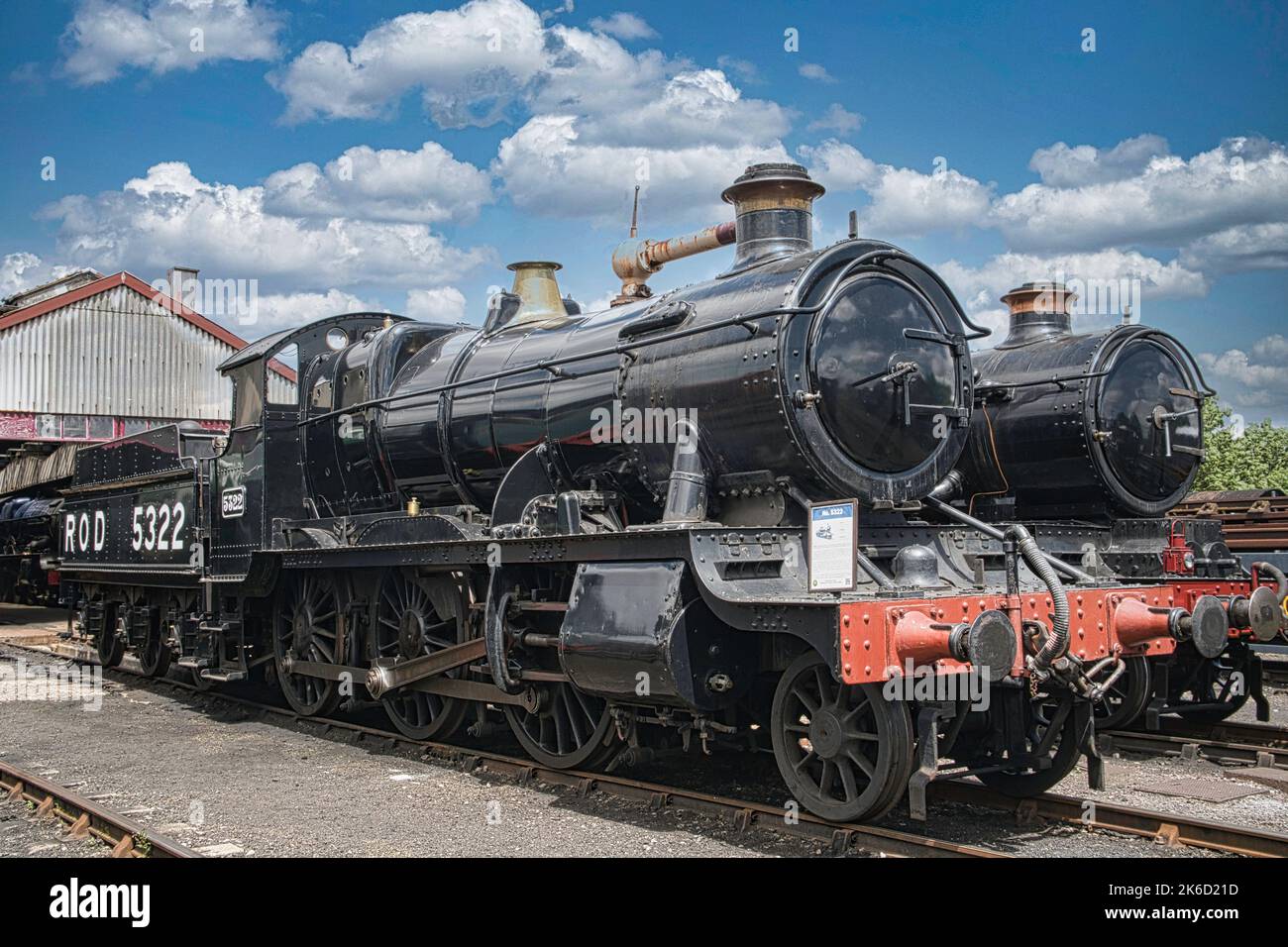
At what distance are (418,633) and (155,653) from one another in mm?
6213

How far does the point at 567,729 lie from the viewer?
8211mm

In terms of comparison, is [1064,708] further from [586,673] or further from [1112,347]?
[1112,347]

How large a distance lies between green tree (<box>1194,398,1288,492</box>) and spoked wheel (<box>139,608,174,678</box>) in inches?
1052

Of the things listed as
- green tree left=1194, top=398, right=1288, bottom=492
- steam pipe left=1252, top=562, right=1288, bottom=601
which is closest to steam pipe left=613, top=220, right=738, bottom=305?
steam pipe left=1252, top=562, right=1288, bottom=601

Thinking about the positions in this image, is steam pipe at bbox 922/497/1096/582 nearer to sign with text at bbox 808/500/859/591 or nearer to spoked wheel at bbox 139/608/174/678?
sign with text at bbox 808/500/859/591

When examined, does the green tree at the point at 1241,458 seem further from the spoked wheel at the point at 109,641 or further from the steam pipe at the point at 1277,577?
the spoked wheel at the point at 109,641

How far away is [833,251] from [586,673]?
2.87m

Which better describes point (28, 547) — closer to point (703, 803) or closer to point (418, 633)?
point (418, 633)

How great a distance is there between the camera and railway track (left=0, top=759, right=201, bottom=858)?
613cm

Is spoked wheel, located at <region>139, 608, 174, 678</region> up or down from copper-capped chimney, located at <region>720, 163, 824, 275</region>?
down

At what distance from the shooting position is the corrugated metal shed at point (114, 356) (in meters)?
24.1

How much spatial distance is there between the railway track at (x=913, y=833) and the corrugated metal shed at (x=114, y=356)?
19.2m

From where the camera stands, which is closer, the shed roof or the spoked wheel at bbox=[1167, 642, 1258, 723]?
the spoked wheel at bbox=[1167, 642, 1258, 723]
